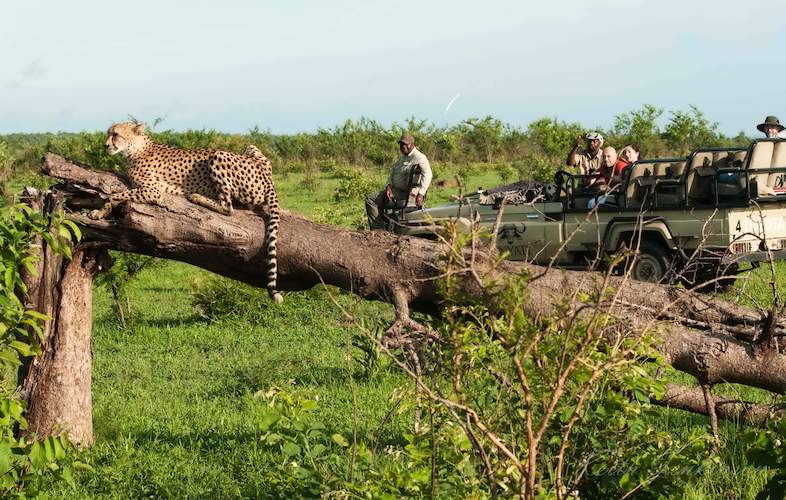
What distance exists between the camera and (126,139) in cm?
799

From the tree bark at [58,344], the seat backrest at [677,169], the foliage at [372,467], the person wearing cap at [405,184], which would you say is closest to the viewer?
the foliage at [372,467]

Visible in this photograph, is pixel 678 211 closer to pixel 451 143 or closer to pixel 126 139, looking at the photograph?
pixel 126 139

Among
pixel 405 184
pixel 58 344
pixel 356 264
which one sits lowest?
pixel 58 344

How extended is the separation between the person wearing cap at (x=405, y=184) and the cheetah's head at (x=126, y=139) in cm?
444

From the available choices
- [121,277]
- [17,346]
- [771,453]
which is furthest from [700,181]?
[17,346]

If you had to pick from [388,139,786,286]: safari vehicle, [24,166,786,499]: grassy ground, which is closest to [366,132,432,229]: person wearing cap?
[388,139,786,286]: safari vehicle

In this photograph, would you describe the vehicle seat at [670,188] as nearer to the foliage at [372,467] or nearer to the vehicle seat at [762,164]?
the vehicle seat at [762,164]

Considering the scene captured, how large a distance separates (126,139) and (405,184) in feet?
16.5

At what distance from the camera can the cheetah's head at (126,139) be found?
26.2 feet

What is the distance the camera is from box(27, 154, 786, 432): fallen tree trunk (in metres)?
5.29

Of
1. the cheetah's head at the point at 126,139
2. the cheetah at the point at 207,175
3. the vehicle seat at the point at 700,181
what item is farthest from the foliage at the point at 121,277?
the vehicle seat at the point at 700,181

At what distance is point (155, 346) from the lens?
10969 millimetres

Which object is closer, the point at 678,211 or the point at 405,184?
the point at 678,211

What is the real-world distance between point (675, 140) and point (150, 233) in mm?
26759
